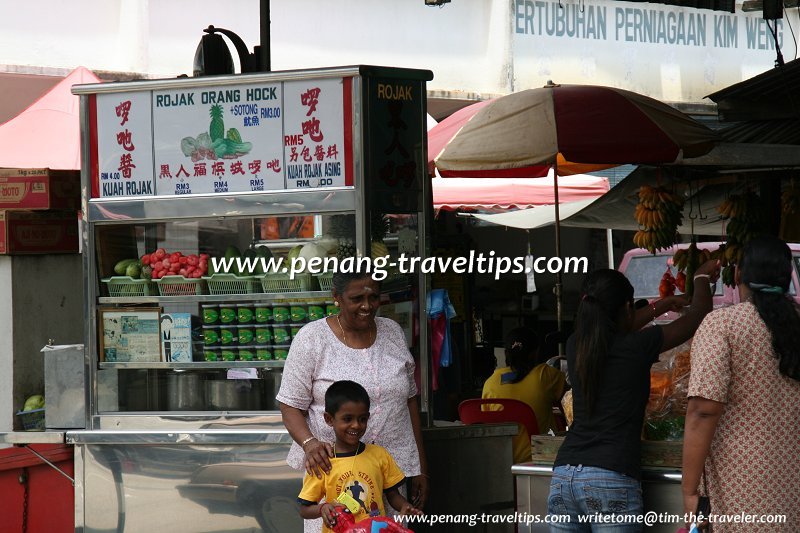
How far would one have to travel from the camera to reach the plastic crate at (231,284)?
5949 mm

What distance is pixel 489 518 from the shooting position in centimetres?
584

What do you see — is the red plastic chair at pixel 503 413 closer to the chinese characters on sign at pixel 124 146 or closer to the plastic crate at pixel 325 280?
the plastic crate at pixel 325 280

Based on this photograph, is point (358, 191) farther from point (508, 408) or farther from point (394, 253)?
point (508, 408)

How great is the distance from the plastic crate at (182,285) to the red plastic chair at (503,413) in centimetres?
175

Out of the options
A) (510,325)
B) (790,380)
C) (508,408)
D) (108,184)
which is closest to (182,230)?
(108,184)

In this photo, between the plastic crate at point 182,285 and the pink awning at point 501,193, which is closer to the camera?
the plastic crate at point 182,285

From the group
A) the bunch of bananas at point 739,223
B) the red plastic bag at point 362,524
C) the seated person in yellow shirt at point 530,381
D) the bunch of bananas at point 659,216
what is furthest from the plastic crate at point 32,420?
the bunch of bananas at point 739,223

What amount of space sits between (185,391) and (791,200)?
157 inches

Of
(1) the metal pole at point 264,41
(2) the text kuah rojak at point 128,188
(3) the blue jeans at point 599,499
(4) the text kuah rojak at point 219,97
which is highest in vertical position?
(1) the metal pole at point 264,41

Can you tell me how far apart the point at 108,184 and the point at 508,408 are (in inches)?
104

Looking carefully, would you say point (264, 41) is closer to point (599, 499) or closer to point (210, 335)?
point (210, 335)

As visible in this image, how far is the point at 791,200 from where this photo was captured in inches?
269

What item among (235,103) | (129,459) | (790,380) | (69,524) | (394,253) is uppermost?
(235,103)

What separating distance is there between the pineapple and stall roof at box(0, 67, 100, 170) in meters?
2.78
